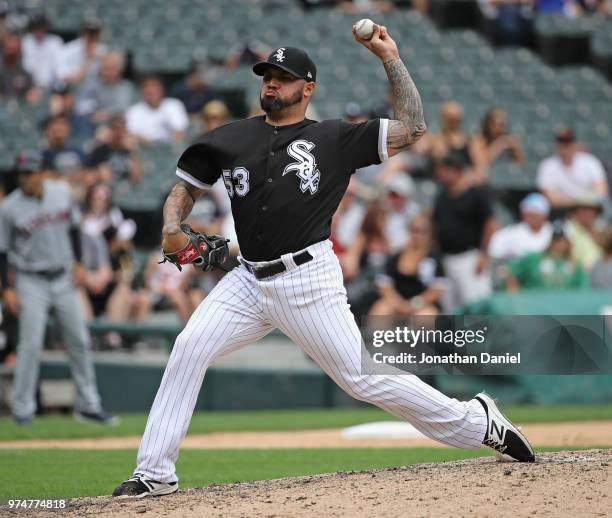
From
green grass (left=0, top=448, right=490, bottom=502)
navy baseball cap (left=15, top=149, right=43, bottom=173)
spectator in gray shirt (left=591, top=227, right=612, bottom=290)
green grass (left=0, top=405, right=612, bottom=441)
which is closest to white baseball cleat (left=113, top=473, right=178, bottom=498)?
green grass (left=0, top=448, right=490, bottom=502)

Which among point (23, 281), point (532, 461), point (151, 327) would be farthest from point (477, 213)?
point (532, 461)

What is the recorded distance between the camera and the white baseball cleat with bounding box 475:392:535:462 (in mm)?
5551

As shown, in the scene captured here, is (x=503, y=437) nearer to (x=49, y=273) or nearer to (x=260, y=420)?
(x=260, y=420)

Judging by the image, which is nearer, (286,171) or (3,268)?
(286,171)

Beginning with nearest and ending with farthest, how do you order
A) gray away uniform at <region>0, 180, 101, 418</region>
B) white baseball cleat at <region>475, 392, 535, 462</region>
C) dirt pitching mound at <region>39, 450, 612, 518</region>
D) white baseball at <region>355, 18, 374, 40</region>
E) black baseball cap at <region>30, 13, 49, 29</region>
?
dirt pitching mound at <region>39, 450, 612, 518</region> < white baseball at <region>355, 18, 374, 40</region> < white baseball cleat at <region>475, 392, 535, 462</region> < gray away uniform at <region>0, 180, 101, 418</region> < black baseball cap at <region>30, 13, 49, 29</region>

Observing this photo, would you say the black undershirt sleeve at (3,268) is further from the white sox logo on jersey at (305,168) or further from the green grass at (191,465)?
the white sox logo on jersey at (305,168)

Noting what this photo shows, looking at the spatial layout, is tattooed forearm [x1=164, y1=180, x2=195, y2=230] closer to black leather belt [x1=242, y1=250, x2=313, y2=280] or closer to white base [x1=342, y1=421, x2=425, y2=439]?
black leather belt [x1=242, y1=250, x2=313, y2=280]

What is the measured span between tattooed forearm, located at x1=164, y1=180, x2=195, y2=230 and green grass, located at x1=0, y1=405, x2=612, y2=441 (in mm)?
4286

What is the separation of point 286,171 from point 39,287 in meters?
5.07

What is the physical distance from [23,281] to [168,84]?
20.5 ft

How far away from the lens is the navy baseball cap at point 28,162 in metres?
9.78

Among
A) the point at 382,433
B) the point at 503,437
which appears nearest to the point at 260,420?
the point at 382,433

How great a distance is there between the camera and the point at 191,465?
7496 millimetres

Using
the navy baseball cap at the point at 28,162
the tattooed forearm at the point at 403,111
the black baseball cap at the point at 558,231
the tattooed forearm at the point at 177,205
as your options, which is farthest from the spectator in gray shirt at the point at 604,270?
the tattooed forearm at the point at 177,205
